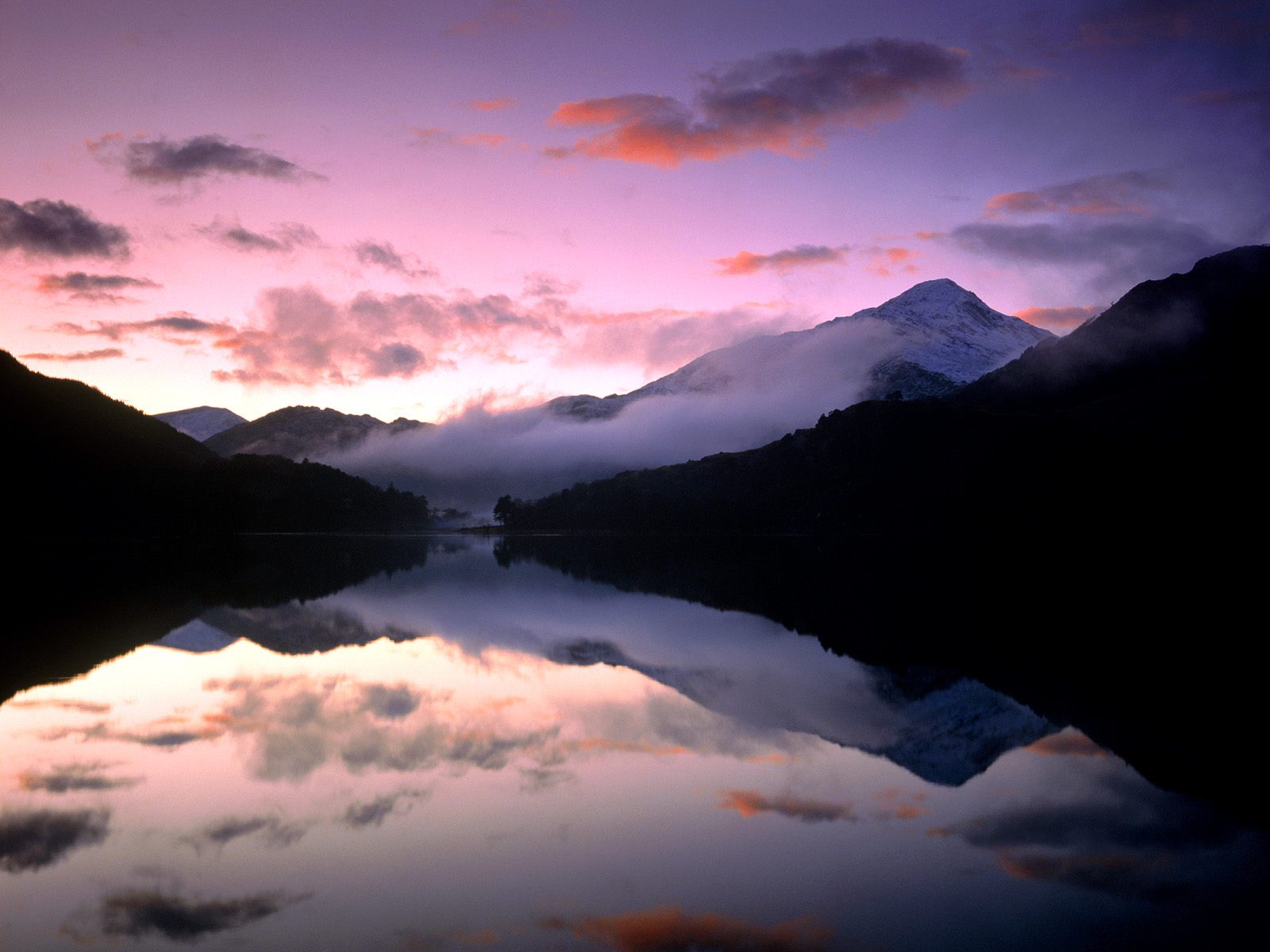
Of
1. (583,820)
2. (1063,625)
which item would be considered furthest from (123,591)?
(1063,625)

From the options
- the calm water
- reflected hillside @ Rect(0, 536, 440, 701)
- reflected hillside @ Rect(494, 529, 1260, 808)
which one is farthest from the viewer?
reflected hillside @ Rect(0, 536, 440, 701)

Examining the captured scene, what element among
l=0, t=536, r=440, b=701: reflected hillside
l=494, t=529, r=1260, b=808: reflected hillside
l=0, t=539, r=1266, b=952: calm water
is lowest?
l=494, t=529, r=1260, b=808: reflected hillside

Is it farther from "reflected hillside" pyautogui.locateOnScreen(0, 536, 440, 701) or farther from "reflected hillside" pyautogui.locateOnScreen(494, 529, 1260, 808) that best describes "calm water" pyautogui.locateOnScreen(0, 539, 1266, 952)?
"reflected hillside" pyautogui.locateOnScreen(0, 536, 440, 701)

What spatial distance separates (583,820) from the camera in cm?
1521

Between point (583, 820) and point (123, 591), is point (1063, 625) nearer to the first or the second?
point (583, 820)

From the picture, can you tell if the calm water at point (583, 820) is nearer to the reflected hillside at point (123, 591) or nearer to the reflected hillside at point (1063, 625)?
the reflected hillside at point (1063, 625)

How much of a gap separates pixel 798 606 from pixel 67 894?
40.3m

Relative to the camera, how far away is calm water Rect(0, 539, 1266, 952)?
11.4 metres

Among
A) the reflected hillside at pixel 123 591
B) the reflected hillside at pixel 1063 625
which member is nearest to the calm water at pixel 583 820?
the reflected hillside at pixel 1063 625

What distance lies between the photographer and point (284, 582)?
62.6 m

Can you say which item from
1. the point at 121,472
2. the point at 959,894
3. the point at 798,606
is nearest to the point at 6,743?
the point at 959,894

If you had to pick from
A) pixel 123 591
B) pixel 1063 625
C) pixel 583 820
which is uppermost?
pixel 123 591

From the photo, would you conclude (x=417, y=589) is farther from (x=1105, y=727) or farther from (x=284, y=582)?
(x=1105, y=727)

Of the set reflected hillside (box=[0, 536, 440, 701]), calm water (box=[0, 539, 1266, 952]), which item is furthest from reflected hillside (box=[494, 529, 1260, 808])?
reflected hillside (box=[0, 536, 440, 701])
